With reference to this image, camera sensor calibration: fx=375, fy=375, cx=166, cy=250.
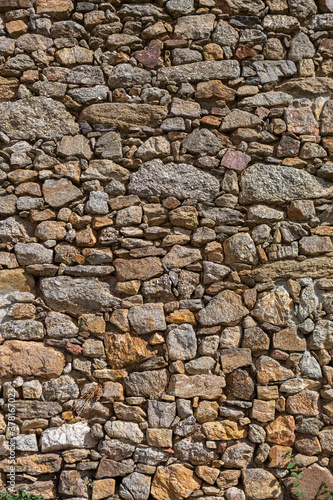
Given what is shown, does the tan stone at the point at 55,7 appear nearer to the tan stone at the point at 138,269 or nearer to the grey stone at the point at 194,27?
the grey stone at the point at 194,27

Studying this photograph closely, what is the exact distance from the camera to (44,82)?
283 centimetres

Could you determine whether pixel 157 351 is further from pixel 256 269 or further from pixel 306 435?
pixel 306 435

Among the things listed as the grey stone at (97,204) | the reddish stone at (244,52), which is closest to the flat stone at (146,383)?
the grey stone at (97,204)

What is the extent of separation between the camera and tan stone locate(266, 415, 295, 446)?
96.7 inches

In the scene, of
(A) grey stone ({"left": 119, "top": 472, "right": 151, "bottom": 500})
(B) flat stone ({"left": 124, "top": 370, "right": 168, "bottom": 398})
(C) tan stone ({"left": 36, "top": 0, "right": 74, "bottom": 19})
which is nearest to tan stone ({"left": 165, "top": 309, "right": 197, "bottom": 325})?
(B) flat stone ({"left": 124, "top": 370, "right": 168, "bottom": 398})

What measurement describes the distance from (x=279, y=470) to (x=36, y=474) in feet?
5.22

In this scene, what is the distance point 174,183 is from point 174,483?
2016mm

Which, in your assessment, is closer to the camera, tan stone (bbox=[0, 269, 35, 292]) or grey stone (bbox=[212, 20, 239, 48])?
tan stone (bbox=[0, 269, 35, 292])

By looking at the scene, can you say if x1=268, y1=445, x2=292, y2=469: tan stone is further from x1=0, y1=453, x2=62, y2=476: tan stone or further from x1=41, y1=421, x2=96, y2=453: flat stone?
x1=0, y1=453, x2=62, y2=476: tan stone

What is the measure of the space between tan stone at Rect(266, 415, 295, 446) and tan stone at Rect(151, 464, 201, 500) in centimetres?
56

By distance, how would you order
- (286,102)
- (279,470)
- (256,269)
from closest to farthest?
1. (279,470)
2. (256,269)
3. (286,102)

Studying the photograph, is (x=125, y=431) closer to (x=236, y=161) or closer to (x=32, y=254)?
(x=32, y=254)

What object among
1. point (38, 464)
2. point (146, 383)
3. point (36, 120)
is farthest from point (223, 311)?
point (36, 120)

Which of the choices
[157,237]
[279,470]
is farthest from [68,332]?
[279,470]
